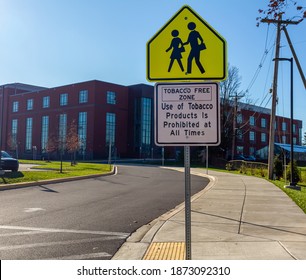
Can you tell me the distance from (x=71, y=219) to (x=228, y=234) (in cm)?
385

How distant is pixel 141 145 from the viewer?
74.8m

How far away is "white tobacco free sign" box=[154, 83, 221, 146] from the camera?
3.48 m

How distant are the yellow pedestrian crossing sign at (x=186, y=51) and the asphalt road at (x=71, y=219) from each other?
328 centimetres

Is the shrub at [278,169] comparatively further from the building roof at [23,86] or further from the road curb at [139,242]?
the building roof at [23,86]

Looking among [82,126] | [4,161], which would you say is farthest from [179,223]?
[82,126]

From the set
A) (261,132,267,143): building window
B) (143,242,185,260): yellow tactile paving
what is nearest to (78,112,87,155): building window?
(261,132,267,143): building window

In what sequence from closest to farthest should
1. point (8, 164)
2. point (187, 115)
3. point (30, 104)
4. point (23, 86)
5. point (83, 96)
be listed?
point (187, 115), point (8, 164), point (83, 96), point (30, 104), point (23, 86)

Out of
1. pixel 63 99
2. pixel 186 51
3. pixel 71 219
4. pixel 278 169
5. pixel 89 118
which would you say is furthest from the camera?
pixel 63 99

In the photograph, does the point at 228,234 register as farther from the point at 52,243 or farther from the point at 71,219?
the point at 71,219

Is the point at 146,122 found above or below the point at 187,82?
above

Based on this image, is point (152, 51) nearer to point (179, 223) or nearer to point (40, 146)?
point (179, 223)

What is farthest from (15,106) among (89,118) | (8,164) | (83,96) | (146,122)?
(8,164)

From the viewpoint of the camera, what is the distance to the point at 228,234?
690 cm

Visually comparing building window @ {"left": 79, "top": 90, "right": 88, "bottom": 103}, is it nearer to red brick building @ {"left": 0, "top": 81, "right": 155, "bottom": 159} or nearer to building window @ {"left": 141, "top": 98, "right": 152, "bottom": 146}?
red brick building @ {"left": 0, "top": 81, "right": 155, "bottom": 159}
